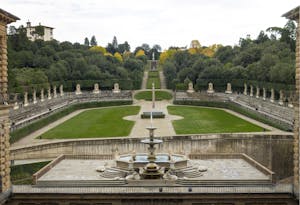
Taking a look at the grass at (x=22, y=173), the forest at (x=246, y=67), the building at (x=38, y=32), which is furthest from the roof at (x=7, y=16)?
the building at (x=38, y=32)

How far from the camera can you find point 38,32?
477 ft

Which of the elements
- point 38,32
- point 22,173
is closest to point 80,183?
point 22,173

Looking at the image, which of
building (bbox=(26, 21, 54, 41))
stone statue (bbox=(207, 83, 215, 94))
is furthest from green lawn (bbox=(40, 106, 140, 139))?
building (bbox=(26, 21, 54, 41))

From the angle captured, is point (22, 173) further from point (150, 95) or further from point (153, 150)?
point (150, 95)

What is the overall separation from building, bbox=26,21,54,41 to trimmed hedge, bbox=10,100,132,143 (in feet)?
225

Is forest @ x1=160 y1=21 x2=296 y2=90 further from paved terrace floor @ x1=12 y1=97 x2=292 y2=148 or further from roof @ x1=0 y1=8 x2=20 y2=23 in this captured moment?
roof @ x1=0 y1=8 x2=20 y2=23

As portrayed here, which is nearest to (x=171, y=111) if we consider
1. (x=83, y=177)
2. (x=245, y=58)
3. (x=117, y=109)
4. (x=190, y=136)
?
(x=117, y=109)

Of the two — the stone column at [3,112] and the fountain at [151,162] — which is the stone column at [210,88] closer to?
the fountain at [151,162]

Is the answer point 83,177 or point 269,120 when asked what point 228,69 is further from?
point 83,177

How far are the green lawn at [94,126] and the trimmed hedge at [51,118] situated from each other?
190 centimetres

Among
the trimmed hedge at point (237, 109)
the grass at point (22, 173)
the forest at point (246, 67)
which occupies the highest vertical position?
the forest at point (246, 67)

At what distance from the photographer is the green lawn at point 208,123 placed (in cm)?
5341

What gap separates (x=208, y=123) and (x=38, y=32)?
327ft

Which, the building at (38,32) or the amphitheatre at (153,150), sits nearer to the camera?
the amphitheatre at (153,150)
